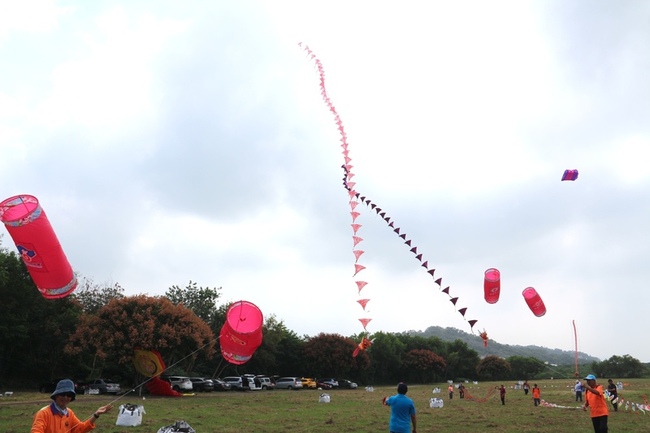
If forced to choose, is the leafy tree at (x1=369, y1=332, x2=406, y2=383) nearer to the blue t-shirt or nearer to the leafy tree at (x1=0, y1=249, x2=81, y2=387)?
the leafy tree at (x1=0, y1=249, x2=81, y2=387)

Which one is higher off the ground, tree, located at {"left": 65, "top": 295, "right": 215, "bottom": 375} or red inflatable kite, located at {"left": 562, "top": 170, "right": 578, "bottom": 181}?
red inflatable kite, located at {"left": 562, "top": 170, "right": 578, "bottom": 181}

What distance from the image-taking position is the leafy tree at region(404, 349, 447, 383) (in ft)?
217

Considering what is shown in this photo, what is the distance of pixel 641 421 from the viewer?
16.8m

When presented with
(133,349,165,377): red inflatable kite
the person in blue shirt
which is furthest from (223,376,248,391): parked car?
the person in blue shirt

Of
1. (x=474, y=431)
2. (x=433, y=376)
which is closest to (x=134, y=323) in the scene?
→ (x=474, y=431)

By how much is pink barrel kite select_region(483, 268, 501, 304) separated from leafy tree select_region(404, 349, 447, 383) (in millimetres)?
48426

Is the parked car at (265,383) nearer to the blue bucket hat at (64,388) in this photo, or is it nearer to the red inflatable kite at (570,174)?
the red inflatable kite at (570,174)

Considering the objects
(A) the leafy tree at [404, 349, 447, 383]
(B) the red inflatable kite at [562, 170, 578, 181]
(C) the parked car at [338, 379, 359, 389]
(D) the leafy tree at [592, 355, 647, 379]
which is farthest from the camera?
(D) the leafy tree at [592, 355, 647, 379]

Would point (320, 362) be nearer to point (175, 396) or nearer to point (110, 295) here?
point (110, 295)

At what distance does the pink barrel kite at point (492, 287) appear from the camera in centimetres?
1983

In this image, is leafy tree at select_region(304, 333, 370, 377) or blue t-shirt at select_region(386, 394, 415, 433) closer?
blue t-shirt at select_region(386, 394, 415, 433)

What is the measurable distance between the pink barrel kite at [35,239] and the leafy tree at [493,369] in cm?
7192

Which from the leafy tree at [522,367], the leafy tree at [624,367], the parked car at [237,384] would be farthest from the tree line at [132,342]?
the leafy tree at [624,367]

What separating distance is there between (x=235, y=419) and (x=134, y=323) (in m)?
16.7
